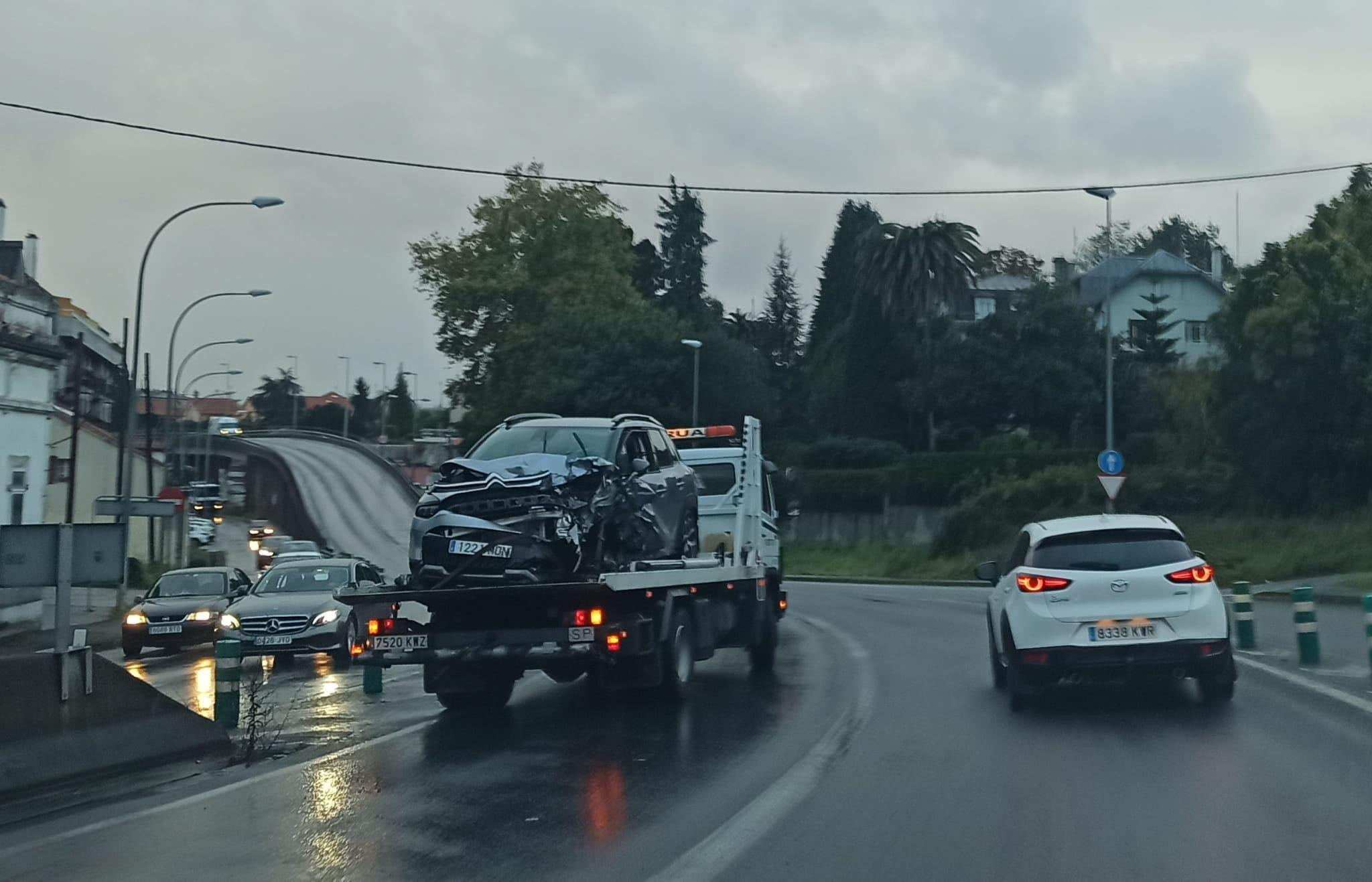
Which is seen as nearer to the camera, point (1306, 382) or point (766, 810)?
point (766, 810)

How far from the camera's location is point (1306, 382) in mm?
44406

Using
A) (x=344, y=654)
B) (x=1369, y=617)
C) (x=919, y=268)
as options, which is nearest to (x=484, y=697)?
(x=344, y=654)

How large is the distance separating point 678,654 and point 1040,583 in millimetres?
3507

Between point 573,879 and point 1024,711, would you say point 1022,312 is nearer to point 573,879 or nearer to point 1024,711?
point 1024,711

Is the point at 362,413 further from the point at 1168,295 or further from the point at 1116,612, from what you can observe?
the point at 1116,612

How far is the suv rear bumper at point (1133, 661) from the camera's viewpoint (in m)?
12.2

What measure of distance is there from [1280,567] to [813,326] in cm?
6802

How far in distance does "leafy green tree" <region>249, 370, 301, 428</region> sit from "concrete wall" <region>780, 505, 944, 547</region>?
108 m

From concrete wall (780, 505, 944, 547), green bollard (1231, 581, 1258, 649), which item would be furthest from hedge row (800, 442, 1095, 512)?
green bollard (1231, 581, 1258, 649)

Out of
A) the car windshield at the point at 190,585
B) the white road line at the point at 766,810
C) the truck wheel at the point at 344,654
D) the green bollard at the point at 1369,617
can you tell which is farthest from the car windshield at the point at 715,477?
the car windshield at the point at 190,585

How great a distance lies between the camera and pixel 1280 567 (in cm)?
3541

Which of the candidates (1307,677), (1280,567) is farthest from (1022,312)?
(1307,677)

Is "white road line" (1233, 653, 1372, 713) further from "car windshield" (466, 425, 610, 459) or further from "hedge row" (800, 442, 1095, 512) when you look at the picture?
"hedge row" (800, 442, 1095, 512)

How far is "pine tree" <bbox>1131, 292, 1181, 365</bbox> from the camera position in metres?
80.8
